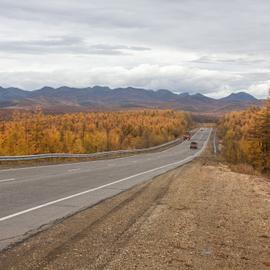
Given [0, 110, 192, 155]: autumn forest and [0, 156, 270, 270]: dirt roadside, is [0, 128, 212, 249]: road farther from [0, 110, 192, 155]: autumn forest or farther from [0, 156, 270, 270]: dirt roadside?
[0, 110, 192, 155]: autumn forest

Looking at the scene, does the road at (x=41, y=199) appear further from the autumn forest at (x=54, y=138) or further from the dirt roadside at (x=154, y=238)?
the autumn forest at (x=54, y=138)

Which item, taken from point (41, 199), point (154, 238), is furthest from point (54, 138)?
point (154, 238)

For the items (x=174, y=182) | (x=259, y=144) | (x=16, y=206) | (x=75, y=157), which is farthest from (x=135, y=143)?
(x=16, y=206)

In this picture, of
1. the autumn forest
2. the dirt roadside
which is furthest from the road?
the autumn forest

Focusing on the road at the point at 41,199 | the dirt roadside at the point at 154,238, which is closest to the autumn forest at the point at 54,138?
the road at the point at 41,199

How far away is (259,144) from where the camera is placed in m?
67.9

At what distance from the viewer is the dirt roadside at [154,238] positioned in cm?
738

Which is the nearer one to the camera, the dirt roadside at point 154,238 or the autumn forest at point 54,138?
the dirt roadside at point 154,238

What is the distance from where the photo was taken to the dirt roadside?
738cm

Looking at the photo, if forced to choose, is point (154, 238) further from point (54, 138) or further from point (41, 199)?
point (54, 138)

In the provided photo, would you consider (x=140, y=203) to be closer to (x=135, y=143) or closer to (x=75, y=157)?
(x=75, y=157)

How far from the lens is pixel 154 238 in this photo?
29.6 feet

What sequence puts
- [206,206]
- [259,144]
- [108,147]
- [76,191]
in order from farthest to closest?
[108,147] < [259,144] < [76,191] < [206,206]

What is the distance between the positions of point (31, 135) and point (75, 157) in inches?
1845
